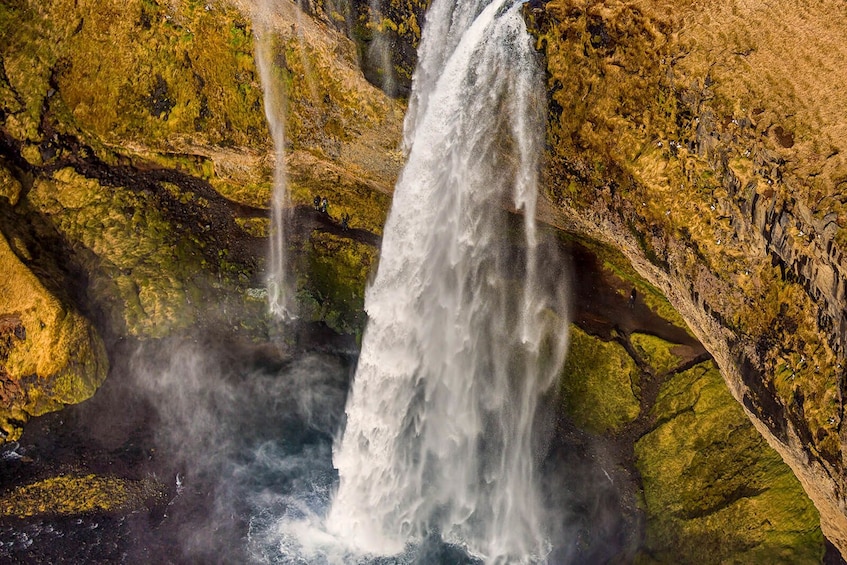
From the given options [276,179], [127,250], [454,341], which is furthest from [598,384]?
[127,250]

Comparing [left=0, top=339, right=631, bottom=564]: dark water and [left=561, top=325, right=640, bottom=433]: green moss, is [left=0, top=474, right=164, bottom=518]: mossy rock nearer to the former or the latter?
[left=0, top=339, right=631, bottom=564]: dark water

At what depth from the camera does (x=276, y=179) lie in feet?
50.9

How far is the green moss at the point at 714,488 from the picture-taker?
37.4ft

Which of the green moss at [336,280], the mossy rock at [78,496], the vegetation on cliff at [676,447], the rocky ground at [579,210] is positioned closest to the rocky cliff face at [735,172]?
the rocky ground at [579,210]

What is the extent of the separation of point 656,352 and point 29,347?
13.5 metres

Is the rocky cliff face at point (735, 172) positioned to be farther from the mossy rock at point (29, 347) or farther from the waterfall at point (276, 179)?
the mossy rock at point (29, 347)

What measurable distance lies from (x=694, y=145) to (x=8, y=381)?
44.6 feet

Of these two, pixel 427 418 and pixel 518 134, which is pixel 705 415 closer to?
pixel 427 418

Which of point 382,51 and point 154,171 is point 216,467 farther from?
point 382,51

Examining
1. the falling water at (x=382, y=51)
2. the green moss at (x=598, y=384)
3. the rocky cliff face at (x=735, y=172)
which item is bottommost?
the green moss at (x=598, y=384)

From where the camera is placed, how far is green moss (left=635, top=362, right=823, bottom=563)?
11.4 metres

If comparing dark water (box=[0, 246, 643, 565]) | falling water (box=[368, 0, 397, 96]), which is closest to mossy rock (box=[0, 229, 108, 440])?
dark water (box=[0, 246, 643, 565])

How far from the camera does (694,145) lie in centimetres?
927

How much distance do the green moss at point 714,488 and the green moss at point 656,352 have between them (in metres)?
0.32
